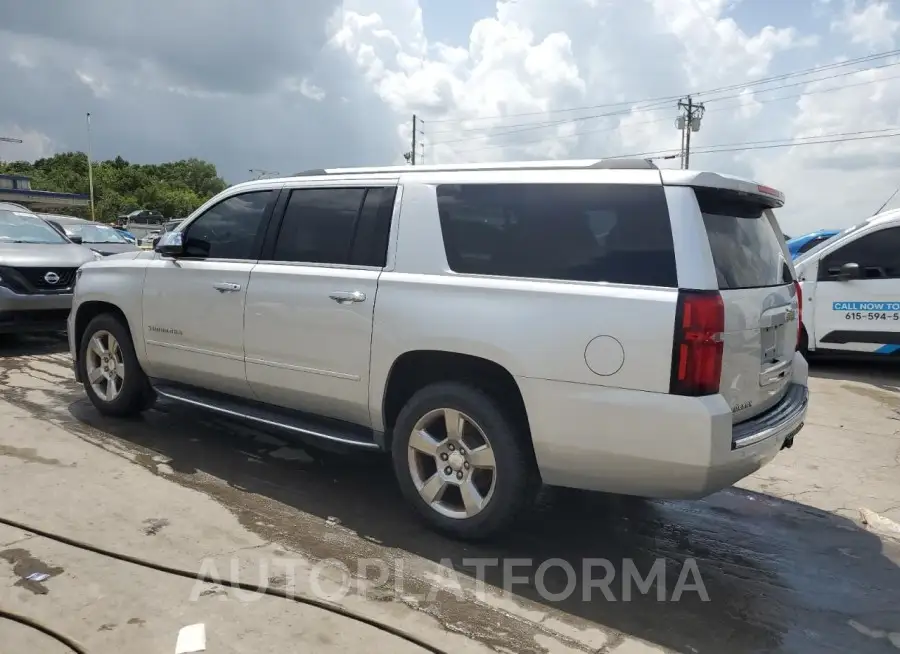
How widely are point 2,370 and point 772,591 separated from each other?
25.2 feet

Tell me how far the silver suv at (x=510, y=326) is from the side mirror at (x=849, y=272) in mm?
5279

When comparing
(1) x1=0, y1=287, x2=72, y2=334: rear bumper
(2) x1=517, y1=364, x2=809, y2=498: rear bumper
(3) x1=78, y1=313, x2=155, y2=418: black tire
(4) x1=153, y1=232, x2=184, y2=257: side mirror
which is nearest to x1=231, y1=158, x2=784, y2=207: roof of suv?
(2) x1=517, y1=364, x2=809, y2=498: rear bumper

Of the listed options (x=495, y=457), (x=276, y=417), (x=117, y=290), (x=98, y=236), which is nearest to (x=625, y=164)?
(x=495, y=457)

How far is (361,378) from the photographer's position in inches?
159

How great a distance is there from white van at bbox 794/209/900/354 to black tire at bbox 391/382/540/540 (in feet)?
20.2

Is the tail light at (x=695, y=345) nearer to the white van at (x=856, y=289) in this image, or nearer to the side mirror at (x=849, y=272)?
the white van at (x=856, y=289)

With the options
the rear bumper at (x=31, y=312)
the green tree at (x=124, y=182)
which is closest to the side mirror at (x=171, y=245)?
the rear bumper at (x=31, y=312)

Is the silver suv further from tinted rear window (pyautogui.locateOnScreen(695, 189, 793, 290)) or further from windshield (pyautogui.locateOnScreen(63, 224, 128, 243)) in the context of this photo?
windshield (pyautogui.locateOnScreen(63, 224, 128, 243))

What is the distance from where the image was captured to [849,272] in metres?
8.62

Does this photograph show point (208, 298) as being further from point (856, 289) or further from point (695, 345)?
point (856, 289)

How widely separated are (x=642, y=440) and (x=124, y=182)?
4328 inches

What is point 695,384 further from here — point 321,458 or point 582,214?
point 321,458

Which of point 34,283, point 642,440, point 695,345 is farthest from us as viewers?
point 34,283

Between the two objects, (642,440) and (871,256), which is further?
(871,256)
